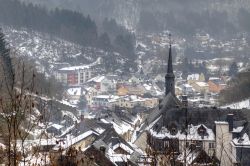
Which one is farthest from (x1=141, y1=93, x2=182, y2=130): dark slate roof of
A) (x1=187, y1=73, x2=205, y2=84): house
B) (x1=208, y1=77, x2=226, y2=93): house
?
(x1=187, y1=73, x2=205, y2=84): house

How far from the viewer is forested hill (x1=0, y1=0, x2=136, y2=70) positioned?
3369 inches

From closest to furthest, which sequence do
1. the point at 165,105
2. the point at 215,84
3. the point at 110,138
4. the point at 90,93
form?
1. the point at 110,138
2. the point at 165,105
3. the point at 90,93
4. the point at 215,84

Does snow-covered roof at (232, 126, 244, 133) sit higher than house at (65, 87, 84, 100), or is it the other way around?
house at (65, 87, 84, 100)

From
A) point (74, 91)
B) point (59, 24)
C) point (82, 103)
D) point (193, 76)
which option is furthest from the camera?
point (59, 24)

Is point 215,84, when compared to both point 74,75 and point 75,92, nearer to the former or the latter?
point 74,75

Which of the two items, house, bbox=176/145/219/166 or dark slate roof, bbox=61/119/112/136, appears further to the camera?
dark slate roof, bbox=61/119/112/136

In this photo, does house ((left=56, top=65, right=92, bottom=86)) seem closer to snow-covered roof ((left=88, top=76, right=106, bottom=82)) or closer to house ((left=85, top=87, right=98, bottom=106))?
snow-covered roof ((left=88, top=76, right=106, bottom=82))

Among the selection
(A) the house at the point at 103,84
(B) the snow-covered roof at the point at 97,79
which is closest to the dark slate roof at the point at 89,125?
(A) the house at the point at 103,84

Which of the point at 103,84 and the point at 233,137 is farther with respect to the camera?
the point at 103,84

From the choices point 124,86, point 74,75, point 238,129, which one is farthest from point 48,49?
point 238,129

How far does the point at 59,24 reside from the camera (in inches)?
3652

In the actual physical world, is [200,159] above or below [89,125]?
above

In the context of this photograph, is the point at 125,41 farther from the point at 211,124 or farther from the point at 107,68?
the point at 211,124

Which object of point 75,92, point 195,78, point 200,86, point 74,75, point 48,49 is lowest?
point 75,92
